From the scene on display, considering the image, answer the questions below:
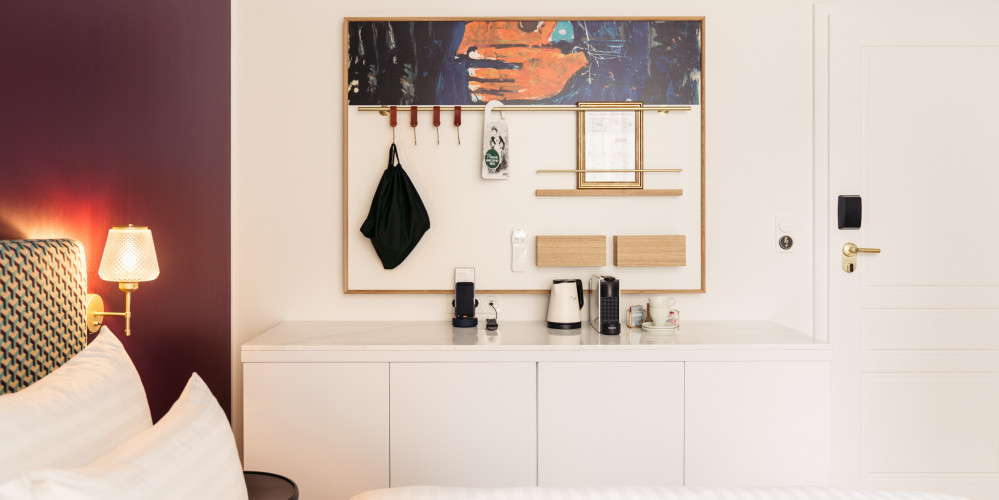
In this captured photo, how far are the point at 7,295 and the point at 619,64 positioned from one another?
213cm

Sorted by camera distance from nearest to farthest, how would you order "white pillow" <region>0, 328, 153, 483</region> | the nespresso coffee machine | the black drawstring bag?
1. "white pillow" <region>0, 328, 153, 483</region>
2. the nespresso coffee machine
3. the black drawstring bag

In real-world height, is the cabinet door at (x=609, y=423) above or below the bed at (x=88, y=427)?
below

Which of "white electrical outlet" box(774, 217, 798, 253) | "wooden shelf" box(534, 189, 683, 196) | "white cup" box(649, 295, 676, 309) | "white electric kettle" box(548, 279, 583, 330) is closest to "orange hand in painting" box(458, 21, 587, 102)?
"wooden shelf" box(534, 189, 683, 196)

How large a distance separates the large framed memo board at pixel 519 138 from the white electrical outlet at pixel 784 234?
1.07 feet

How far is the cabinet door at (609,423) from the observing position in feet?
6.53

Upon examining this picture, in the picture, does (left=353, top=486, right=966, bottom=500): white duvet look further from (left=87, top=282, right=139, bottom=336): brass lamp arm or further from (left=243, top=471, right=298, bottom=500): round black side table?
(left=87, top=282, right=139, bottom=336): brass lamp arm

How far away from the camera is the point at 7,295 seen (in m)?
1.13

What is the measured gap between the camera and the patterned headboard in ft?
3.71

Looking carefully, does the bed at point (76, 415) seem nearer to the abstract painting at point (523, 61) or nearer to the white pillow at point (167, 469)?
the white pillow at point (167, 469)

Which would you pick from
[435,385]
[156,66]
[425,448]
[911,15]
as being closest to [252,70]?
[156,66]

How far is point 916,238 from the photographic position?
2.44 meters

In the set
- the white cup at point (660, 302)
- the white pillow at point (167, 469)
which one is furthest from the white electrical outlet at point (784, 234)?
the white pillow at point (167, 469)

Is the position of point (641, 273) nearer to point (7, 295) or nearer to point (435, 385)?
point (435, 385)

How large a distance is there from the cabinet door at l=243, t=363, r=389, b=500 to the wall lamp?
0.56 metres
